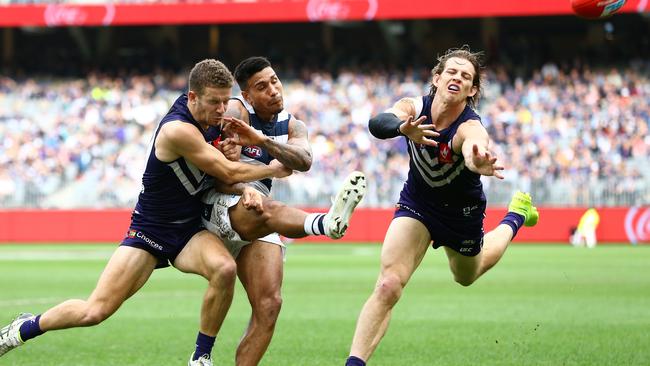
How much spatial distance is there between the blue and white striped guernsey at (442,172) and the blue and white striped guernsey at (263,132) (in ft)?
3.40

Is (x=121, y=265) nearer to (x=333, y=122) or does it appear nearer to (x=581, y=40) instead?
(x=333, y=122)

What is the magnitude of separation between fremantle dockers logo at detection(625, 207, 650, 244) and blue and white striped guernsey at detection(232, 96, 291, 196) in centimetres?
2268

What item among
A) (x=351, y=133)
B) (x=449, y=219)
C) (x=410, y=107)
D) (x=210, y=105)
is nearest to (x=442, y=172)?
(x=449, y=219)

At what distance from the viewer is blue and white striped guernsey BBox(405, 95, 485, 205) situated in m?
8.69

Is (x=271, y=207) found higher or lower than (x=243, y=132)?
lower

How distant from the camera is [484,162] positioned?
25.3ft

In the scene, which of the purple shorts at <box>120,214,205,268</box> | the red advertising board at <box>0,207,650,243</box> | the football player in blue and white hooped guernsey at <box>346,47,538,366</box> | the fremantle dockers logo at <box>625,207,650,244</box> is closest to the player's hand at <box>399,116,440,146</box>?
the football player in blue and white hooped guernsey at <box>346,47,538,366</box>

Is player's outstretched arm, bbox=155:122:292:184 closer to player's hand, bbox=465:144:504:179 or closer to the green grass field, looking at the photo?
player's hand, bbox=465:144:504:179

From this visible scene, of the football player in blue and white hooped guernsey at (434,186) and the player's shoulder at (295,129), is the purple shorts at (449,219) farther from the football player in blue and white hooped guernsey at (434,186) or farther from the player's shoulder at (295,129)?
the player's shoulder at (295,129)

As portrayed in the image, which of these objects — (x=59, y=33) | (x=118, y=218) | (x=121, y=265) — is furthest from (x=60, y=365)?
(x=59, y=33)

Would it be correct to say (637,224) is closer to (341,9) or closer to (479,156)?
(341,9)

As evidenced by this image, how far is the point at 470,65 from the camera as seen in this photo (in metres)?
8.76

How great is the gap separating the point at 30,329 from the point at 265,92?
8.45ft

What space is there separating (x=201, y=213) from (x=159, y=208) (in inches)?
14.6
